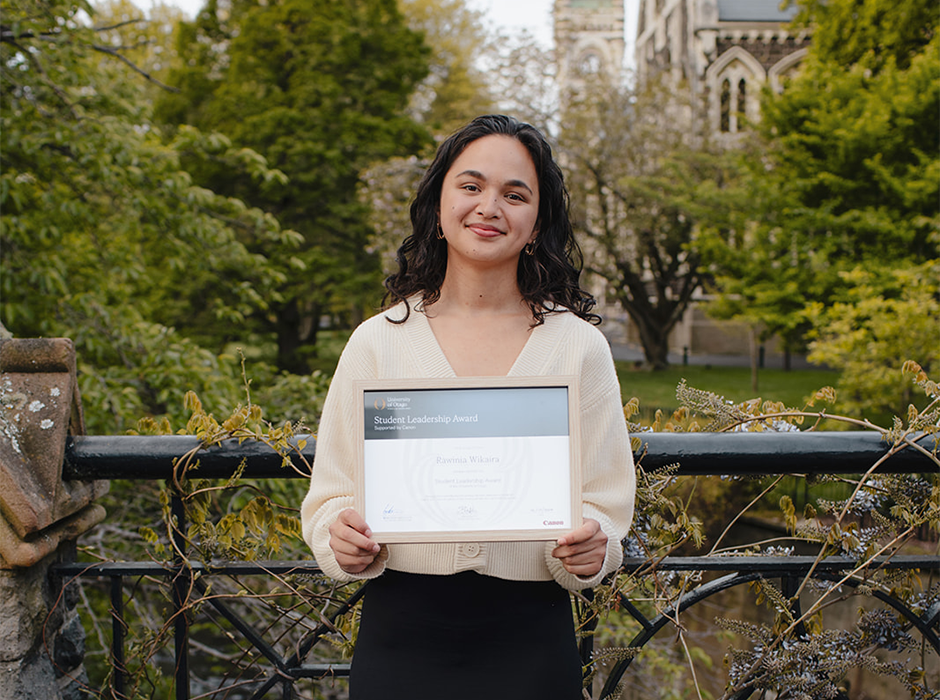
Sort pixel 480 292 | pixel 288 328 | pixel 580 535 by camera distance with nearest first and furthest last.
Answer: pixel 580 535
pixel 480 292
pixel 288 328

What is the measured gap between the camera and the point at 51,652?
5.93 feet

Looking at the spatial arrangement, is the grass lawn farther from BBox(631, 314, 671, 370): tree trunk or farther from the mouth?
the mouth

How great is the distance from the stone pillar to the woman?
0.72 meters

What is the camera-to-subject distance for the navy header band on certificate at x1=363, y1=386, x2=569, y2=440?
1286 millimetres

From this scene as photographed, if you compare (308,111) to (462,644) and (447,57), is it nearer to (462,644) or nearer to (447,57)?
(447,57)

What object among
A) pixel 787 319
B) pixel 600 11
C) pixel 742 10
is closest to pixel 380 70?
pixel 787 319

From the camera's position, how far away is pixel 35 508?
5.41 ft

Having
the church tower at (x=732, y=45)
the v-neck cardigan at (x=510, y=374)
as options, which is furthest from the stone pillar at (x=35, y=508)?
the church tower at (x=732, y=45)

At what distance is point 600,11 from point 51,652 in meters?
47.2

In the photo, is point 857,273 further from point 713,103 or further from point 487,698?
point 713,103

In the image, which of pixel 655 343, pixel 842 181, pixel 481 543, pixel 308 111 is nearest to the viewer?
pixel 481 543

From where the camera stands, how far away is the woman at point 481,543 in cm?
136

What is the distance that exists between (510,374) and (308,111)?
48.5 ft

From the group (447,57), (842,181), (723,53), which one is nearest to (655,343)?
(842,181)
